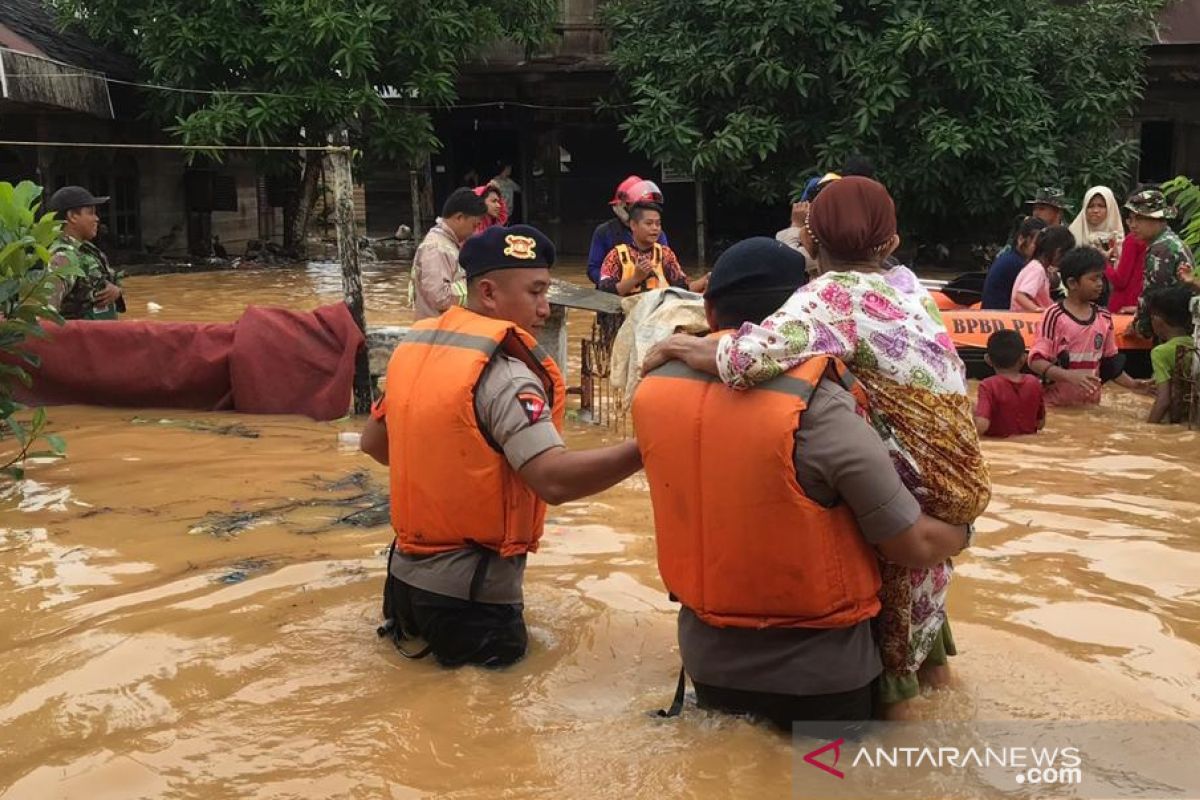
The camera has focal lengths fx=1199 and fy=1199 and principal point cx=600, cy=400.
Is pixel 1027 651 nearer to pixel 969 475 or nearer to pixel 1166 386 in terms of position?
pixel 969 475

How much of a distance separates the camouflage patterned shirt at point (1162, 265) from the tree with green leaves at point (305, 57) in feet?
35.5

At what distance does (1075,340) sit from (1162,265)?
131 cm

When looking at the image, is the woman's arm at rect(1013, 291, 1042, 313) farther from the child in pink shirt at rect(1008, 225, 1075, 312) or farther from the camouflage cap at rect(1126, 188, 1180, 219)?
the camouflage cap at rect(1126, 188, 1180, 219)

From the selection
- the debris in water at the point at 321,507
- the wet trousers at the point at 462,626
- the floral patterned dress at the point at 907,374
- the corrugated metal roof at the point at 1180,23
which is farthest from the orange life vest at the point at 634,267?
the corrugated metal roof at the point at 1180,23

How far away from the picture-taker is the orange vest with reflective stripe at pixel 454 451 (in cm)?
356

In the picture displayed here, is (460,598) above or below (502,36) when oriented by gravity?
below

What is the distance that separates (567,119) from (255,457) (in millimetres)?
14893

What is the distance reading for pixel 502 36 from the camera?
1770cm

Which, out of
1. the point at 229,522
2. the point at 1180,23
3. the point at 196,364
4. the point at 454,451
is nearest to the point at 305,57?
the point at 196,364

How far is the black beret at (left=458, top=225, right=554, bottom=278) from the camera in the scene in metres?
3.76

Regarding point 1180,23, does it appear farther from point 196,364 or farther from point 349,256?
point 196,364

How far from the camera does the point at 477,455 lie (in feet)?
11.7

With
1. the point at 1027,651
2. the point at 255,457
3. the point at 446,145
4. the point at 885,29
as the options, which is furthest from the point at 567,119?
the point at 1027,651

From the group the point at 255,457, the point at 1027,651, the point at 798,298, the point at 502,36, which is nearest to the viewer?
the point at 798,298
